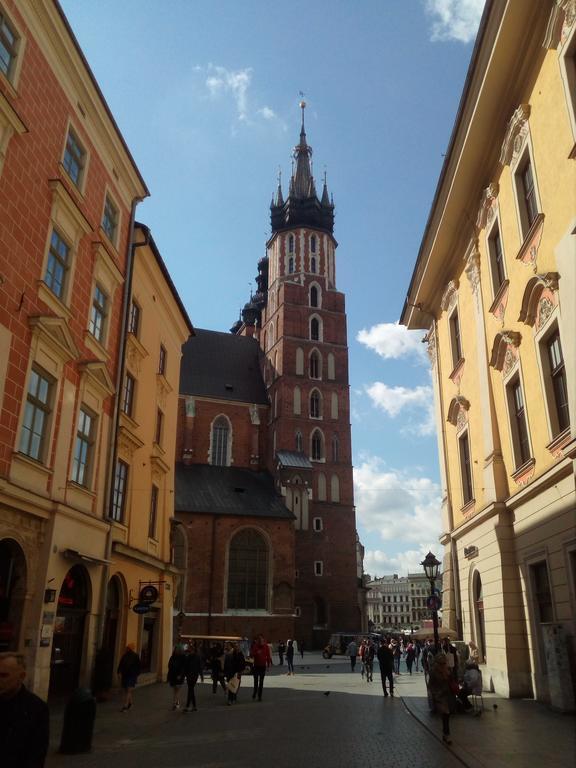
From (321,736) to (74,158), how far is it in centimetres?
1318

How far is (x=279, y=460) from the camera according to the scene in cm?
4956

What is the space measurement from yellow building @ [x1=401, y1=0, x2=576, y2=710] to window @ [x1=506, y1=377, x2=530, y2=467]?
0.16ft

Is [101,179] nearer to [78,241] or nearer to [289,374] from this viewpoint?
[78,241]

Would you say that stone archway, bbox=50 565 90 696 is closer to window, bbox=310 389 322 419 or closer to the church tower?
the church tower

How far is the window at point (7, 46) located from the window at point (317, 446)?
42.7 meters

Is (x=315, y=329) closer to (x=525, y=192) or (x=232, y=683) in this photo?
(x=232, y=683)

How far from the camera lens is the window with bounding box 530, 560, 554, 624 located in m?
12.3

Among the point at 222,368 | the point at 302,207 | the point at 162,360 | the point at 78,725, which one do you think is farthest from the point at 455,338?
the point at 302,207

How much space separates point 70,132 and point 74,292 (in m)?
3.74

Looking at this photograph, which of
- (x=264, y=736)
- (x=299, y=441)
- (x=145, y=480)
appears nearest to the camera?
(x=264, y=736)

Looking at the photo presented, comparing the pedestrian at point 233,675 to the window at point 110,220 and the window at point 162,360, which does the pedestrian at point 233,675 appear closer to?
the window at point 162,360

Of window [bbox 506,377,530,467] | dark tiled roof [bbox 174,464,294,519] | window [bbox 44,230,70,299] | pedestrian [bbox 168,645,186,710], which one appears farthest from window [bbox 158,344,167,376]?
dark tiled roof [bbox 174,464,294,519]

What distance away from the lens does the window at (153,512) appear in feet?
68.2

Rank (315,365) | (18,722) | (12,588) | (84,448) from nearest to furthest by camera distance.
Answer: (18,722) < (12,588) < (84,448) < (315,365)
